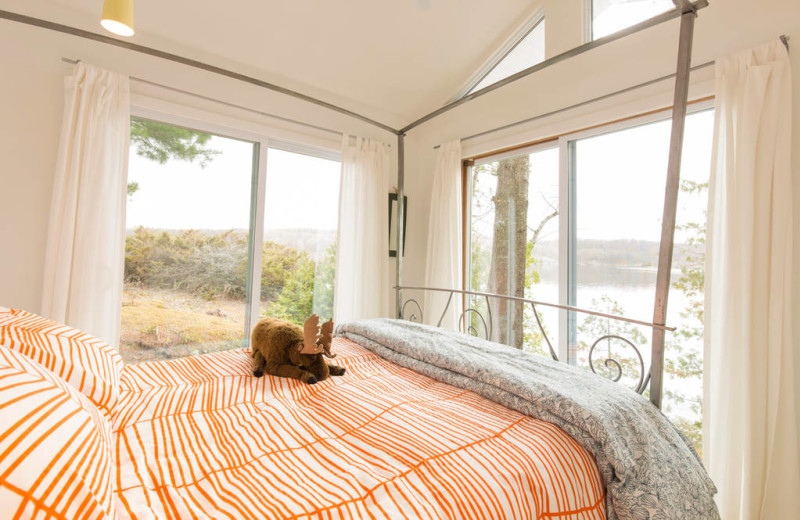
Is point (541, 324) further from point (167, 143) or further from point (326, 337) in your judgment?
point (167, 143)

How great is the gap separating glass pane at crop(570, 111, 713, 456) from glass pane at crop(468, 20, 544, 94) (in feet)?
2.50

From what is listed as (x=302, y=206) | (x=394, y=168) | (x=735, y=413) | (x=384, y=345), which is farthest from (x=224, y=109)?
(x=735, y=413)

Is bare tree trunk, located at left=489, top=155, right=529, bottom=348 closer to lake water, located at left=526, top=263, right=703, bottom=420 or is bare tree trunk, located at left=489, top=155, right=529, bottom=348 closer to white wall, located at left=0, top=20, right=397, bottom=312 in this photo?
lake water, located at left=526, top=263, right=703, bottom=420

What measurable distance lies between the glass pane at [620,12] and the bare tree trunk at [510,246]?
87 cm

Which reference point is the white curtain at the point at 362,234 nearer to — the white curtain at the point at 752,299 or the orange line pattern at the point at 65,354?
the orange line pattern at the point at 65,354

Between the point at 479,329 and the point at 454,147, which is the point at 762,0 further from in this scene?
the point at 479,329

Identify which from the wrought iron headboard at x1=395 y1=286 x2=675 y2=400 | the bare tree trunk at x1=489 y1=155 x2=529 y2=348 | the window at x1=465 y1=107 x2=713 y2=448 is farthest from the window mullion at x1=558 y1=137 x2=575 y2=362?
the bare tree trunk at x1=489 y1=155 x2=529 y2=348

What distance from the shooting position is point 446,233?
299 cm

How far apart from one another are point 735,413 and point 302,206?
280cm

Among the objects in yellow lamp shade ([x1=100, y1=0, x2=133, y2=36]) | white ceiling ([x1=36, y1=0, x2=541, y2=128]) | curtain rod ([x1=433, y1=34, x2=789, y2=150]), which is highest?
white ceiling ([x1=36, y1=0, x2=541, y2=128])

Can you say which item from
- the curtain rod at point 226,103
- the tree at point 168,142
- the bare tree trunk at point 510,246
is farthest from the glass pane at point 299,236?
the bare tree trunk at point 510,246

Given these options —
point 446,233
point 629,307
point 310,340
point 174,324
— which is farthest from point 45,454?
point 446,233

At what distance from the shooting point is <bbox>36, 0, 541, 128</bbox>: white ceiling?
219 centimetres

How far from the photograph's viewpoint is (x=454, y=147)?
117 inches
